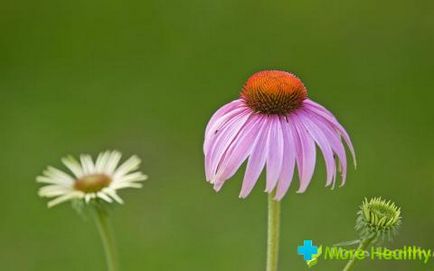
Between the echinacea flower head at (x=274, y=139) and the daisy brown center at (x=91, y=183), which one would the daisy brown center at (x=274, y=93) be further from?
the daisy brown center at (x=91, y=183)

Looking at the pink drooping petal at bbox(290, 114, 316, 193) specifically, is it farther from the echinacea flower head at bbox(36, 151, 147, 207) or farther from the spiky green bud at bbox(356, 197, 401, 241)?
the echinacea flower head at bbox(36, 151, 147, 207)

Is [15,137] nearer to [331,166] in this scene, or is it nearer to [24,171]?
[24,171]

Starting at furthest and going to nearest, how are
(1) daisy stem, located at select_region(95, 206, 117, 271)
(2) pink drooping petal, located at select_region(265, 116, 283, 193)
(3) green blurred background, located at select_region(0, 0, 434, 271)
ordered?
(3) green blurred background, located at select_region(0, 0, 434, 271)
(1) daisy stem, located at select_region(95, 206, 117, 271)
(2) pink drooping petal, located at select_region(265, 116, 283, 193)

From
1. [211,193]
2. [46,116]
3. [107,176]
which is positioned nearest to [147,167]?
[211,193]

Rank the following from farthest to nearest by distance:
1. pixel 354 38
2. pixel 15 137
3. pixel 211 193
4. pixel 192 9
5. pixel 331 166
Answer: pixel 192 9 < pixel 354 38 < pixel 15 137 < pixel 211 193 < pixel 331 166

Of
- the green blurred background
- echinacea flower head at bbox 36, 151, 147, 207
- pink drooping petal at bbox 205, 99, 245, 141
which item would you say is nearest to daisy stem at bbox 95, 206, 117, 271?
echinacea flower head at bbox 36, 151, 147, 207

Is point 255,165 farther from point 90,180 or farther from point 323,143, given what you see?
point 90,180
